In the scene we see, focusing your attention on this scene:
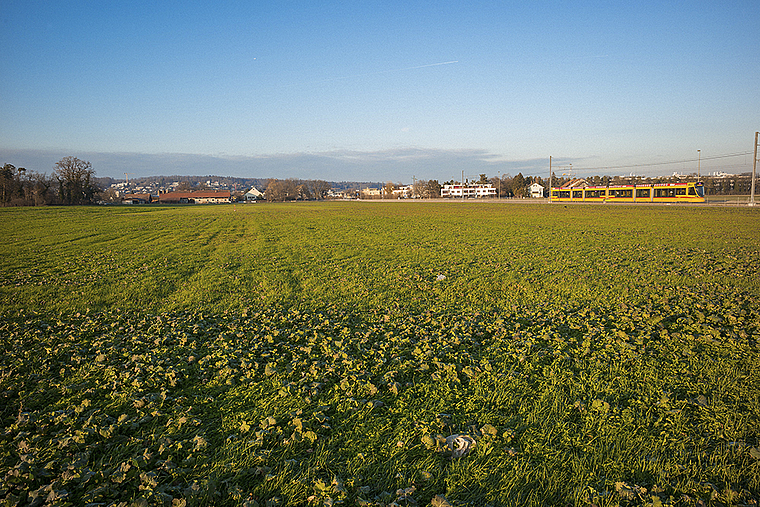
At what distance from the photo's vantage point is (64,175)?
109875mm

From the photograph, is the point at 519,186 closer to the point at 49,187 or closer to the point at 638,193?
the point at 638,193

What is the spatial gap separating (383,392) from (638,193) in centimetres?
8767

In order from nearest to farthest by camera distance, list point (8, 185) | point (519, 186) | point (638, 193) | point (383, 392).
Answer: point (383, 392) < point (638, 193) < point (8, 185) < point (519, 186)

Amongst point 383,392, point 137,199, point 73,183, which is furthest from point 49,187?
point 383,392

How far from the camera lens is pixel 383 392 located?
642 cm

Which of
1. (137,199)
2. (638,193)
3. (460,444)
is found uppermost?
(137,199)

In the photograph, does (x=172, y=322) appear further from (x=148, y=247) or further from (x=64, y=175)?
(x=64, y=175)

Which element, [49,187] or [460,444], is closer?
[460,444]

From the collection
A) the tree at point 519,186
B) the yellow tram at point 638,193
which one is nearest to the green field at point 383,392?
the yellow tram at point 638,193

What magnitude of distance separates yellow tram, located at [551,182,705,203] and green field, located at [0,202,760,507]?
226 ft

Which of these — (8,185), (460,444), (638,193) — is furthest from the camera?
(8,185)

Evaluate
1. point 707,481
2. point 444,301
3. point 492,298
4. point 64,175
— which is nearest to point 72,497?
point 707,481

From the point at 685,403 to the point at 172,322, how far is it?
34.9ft

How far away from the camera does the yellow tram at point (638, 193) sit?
68.1 metres
